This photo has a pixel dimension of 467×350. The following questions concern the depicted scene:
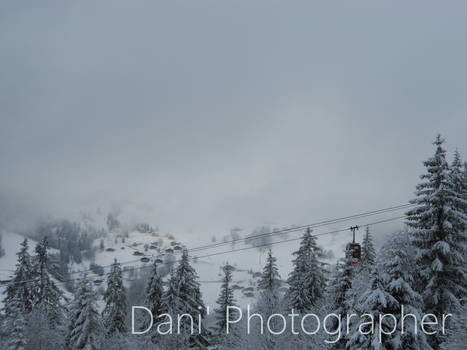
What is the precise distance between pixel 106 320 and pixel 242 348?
16923 mm

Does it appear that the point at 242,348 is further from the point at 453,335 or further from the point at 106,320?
the point at 453,335

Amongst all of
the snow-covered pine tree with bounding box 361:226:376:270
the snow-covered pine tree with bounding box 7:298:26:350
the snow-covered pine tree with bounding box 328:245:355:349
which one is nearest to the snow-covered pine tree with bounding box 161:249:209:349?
the snow-covered pine tree with bounding box 7:298:26:350

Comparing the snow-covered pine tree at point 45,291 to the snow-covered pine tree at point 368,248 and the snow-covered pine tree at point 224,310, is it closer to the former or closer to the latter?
the snow-covered pine tree at point 224,310

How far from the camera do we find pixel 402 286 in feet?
55.9

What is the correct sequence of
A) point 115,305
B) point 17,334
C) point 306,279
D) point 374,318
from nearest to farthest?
point 374,318
point 17,334
point 306,279
point 115,305

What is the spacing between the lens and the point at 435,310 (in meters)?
19.1

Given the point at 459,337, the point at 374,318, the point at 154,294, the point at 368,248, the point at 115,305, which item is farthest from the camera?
the point at 115,305

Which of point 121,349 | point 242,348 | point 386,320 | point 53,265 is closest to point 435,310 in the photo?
point 386,320

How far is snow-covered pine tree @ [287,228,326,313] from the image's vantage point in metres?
36.0

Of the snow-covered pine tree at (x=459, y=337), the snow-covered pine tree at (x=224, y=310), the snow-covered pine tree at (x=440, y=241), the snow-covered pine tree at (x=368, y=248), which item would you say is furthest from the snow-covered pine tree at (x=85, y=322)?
the snow-covered pine tree at (x=459, y=337)

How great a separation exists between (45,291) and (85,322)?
387 inches

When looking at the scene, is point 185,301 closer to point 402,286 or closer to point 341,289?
point 341,289

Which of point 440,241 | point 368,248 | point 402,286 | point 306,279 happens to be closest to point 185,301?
point 306,279

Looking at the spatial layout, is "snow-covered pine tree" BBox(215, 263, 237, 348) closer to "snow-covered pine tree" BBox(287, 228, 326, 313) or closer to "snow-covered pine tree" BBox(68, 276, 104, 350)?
"snow-covered pine tree" BBox(287, 228, 326, 313)
